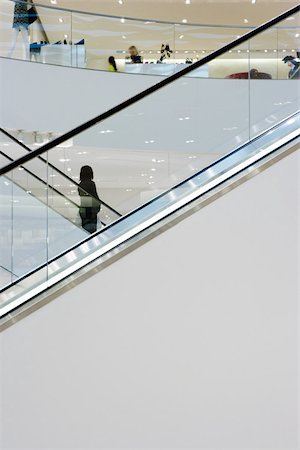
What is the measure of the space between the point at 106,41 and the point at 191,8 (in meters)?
5.76

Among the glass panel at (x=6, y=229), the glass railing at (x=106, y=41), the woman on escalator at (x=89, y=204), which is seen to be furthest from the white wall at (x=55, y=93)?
the glass panel at (x=6, y=229)

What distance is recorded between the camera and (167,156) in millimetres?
3953

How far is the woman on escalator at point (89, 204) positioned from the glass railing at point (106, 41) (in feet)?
20.4

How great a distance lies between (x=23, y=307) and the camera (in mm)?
3049

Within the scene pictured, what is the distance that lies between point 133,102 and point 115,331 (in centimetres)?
115

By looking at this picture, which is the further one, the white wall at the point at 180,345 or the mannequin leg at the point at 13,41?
the mannequin leg at the point at 13,41

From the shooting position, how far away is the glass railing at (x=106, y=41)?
1015 cm

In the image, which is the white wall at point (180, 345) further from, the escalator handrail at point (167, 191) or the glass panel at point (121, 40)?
the glass panel at point (121, 40)

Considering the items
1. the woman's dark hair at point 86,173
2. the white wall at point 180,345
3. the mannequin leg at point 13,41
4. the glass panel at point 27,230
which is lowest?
the white wall at point 180,345

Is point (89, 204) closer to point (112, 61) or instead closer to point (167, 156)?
point (167, 156)

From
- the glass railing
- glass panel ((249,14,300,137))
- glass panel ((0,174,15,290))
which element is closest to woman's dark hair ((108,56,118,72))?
the glass railing

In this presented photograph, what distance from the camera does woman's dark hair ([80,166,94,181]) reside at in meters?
4.60

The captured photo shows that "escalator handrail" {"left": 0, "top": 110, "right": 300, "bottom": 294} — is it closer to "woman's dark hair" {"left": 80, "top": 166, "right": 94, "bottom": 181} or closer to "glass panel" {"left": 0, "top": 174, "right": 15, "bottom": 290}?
"glass panel" {"left": 0, "top": 174, "right": 15, "bottom": 290}

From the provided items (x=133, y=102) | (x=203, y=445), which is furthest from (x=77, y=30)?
(x=203, y=445)
